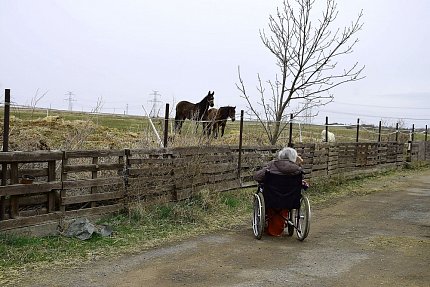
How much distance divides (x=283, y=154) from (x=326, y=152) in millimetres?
7675

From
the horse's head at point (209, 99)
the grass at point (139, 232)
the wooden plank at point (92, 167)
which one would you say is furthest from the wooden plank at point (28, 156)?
the horse's head at point (209, 99)

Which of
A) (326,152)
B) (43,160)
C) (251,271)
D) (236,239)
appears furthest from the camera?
(326,152)

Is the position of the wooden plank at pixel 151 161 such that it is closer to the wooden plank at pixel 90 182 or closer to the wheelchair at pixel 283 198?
the wooden plank at pixel 90 182

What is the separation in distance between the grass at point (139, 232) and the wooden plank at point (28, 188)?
1.92 ft

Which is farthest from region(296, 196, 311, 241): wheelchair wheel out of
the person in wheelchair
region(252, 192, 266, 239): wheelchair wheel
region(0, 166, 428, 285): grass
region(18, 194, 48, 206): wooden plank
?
region(18, 194, 48, 206): wooden plank

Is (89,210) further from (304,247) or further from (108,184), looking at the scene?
(304,247)

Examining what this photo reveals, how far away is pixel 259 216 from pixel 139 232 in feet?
6.31

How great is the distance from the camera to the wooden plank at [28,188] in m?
6.69

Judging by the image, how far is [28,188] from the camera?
700 centimetres

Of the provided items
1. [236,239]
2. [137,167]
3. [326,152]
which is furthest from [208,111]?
[236,239]

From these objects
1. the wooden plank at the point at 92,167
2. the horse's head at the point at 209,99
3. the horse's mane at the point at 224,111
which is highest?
the horse's head at the point at 209,99

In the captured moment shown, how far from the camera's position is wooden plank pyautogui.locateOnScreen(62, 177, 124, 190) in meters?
7.68

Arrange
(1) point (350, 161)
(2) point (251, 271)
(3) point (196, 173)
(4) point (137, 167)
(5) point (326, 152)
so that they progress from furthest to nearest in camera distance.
Result: (1) point (350, 161) → (5) point (326, 152) → (3) point (196, 173) → (4) point (137, 167) → (2) point (251, 271)

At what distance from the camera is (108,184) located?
8.41 m
